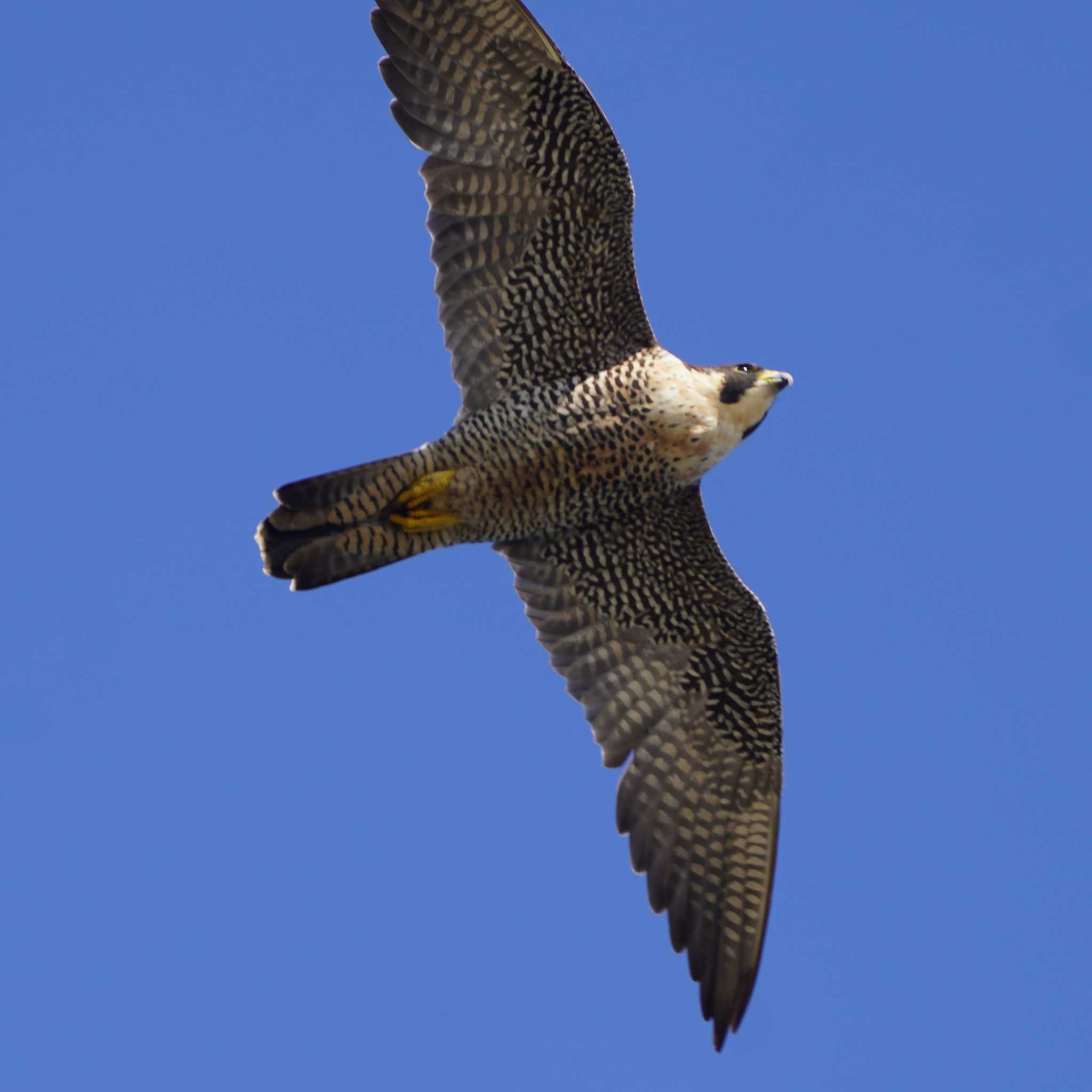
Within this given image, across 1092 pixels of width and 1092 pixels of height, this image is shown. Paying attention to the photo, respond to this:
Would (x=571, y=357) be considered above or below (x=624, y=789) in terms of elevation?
above

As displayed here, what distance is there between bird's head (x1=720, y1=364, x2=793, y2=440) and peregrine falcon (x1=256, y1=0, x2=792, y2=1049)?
0.01 metres

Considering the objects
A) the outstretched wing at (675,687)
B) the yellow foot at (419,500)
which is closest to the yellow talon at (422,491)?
Result: the yellow foot at (419,500)

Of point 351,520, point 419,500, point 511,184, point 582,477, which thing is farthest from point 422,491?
point 511,184

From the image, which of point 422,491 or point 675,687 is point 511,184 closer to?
point 422,491

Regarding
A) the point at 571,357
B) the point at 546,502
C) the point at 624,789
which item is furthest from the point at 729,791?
the point at 571,357

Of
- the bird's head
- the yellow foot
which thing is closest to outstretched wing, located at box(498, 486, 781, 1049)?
the bird's head

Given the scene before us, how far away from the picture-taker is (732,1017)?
11008mm

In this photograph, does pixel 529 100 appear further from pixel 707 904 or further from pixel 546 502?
pixel 707 904

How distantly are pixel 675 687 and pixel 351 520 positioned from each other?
2.55 m

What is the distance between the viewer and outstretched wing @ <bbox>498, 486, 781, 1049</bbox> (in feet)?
37.2

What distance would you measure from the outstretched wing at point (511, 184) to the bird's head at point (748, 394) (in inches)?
28.4

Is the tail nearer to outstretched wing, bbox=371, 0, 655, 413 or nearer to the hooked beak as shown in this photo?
outstretched wing, bbox=371, 0, 655, 413

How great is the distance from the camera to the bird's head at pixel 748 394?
35.4 ft

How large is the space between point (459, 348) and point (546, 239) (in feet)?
2.76
